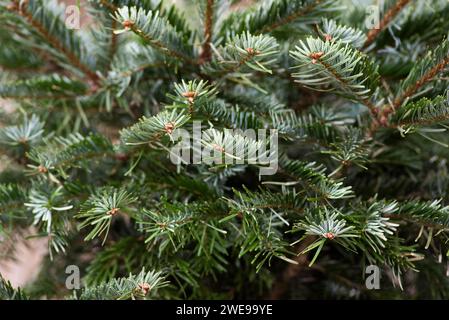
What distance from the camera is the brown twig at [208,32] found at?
39cm

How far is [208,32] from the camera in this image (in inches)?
16.0

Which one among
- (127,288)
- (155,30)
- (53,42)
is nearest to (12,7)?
(53,42)

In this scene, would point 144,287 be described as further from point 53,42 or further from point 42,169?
point 53,42

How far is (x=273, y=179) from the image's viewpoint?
1.32 ft

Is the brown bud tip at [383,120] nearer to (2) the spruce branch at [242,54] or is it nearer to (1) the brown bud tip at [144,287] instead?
(2) the spruce branch at [242,54]

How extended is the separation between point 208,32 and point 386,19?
15 cm

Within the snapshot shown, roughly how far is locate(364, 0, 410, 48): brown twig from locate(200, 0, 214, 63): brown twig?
13cm

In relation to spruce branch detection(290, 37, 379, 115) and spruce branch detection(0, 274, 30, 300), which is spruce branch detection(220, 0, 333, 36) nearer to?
spruce branch detection(290, 37, 379, 115)

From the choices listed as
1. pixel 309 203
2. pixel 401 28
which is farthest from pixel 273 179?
pixel 401 28

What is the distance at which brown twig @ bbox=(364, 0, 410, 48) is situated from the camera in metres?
0.41

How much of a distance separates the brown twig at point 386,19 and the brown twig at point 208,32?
13 centimetres

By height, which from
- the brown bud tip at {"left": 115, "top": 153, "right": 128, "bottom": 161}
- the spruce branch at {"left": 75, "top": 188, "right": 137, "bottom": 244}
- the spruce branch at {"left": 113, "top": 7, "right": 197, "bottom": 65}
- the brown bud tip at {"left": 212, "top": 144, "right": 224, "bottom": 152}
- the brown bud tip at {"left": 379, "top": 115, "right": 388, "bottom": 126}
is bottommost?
the spruce branch at {"left": 75, "top": 188, "right": 137, "bottom": 244}

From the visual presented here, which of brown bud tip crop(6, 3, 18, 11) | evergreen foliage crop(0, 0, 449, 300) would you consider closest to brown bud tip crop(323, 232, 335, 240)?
evergreen foliage crop(0, 0, 449, 300)
